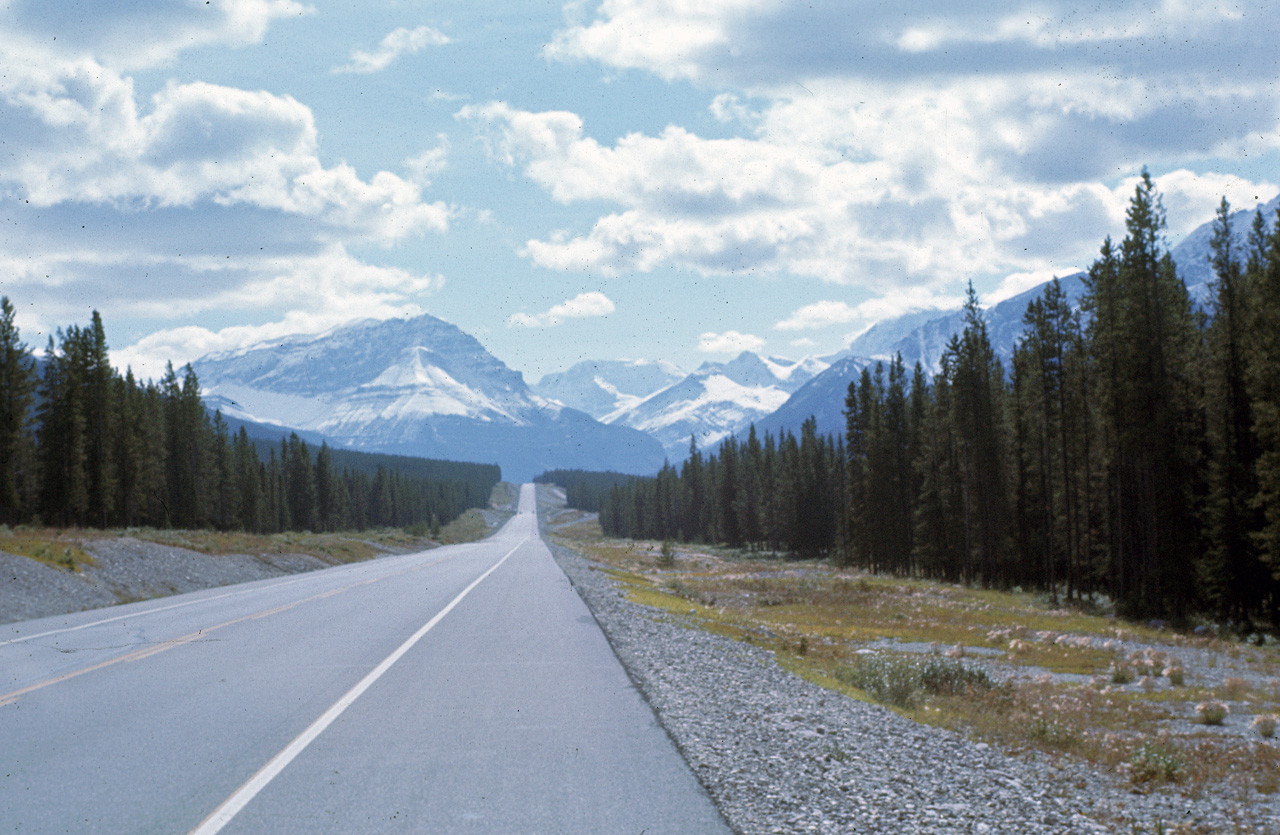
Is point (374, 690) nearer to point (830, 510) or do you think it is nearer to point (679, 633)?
point (679, 633)

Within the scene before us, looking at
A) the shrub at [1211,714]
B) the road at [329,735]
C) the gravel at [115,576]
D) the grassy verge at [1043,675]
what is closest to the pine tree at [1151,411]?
the grassy verge at [1043,675]

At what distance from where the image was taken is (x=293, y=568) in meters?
43.8

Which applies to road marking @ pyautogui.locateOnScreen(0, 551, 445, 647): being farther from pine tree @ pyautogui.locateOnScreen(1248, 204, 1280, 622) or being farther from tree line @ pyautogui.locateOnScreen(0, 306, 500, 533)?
tree line @ pyautogui.locateOnScreen(0, 306, 500, 533)

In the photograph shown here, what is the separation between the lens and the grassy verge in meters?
9.71

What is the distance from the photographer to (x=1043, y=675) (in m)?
18.6

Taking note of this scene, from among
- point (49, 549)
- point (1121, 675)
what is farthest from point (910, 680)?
point (49, 549)

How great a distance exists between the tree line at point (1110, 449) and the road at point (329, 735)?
27.1m

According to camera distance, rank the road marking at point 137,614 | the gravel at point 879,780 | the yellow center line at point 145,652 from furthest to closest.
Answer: the road marking at point 137,614
the yellow center line at point 145,652
the gravel at point 879,780

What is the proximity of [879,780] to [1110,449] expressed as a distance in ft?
119

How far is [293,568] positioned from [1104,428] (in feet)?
125

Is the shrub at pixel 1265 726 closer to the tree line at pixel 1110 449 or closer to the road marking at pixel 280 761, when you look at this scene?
the road marking at pixel 280 761

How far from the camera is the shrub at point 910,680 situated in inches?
513

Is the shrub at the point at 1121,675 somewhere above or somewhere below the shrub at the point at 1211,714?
below

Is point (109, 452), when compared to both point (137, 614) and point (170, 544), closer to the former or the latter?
point (170, 544)
